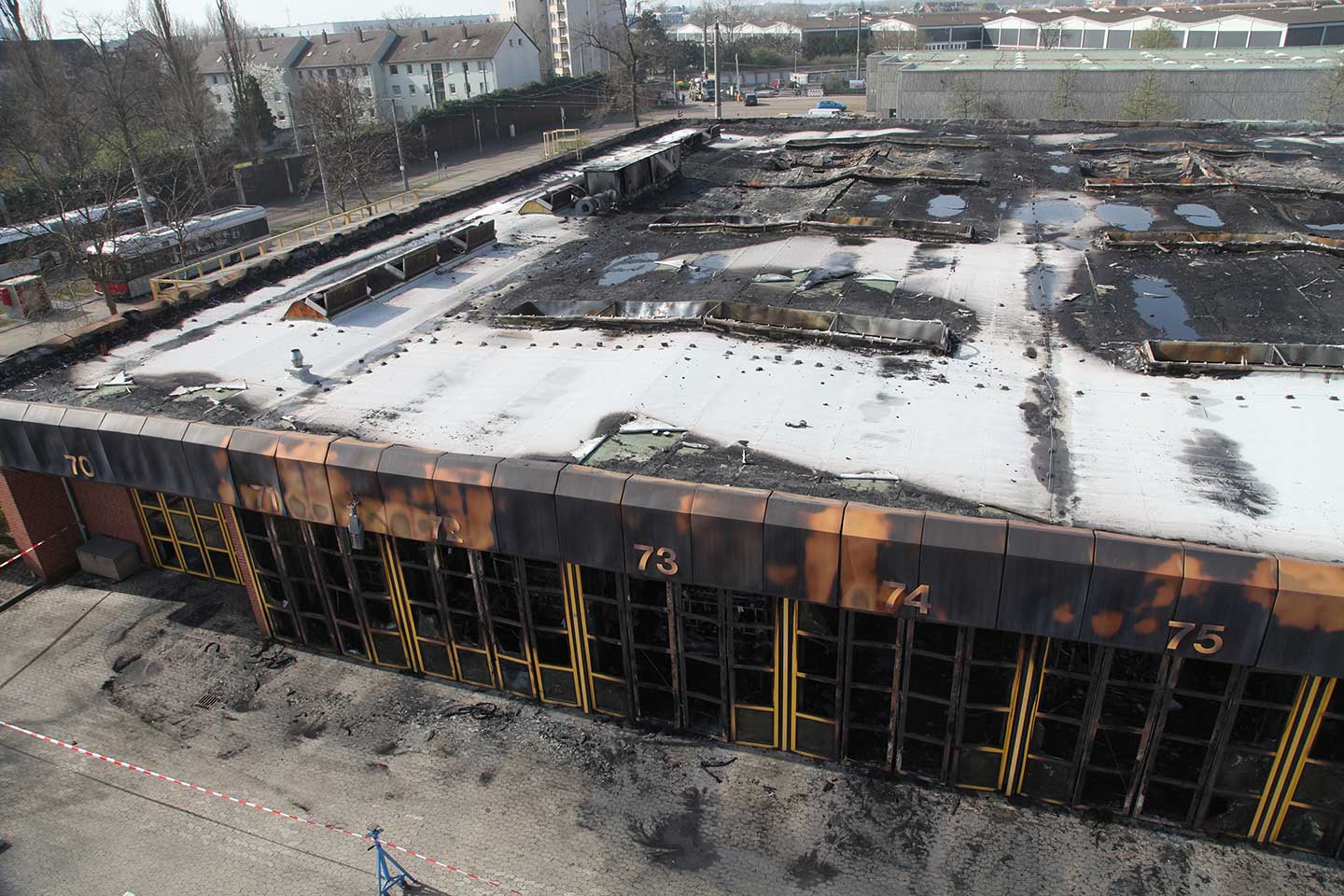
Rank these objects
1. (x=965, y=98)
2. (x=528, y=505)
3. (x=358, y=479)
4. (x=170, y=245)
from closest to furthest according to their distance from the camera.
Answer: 1. (x=528, y=505)
2. (x=358, y=479)
3. (x=170, y=245)
4. (x=965, y=98)

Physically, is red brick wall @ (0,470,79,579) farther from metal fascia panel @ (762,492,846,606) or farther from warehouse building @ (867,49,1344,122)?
warehouse building @ (867,49,1344,122)

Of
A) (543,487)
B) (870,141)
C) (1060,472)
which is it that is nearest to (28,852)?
(543,487)

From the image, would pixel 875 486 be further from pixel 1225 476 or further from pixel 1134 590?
pixel 1225 476

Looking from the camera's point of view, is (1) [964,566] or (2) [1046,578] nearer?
(2) [1046,578]

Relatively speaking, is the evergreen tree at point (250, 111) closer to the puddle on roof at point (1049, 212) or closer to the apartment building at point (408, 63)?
the apartment building at point (408, 63)

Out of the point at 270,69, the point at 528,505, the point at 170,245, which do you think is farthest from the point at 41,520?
the point at 270,69

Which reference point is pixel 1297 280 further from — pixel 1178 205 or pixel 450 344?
pixel 450 344

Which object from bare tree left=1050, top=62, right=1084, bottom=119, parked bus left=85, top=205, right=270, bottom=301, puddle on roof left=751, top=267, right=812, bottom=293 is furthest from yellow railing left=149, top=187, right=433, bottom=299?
bare tree left=1050, top=62, right=1084, bottom=119
